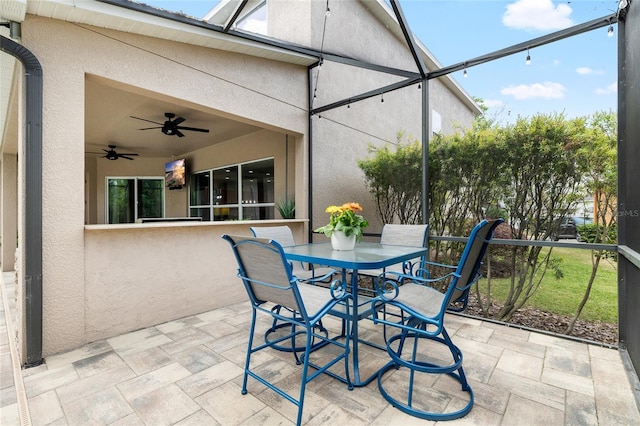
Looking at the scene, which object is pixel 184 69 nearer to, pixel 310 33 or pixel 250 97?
pixel 250 97

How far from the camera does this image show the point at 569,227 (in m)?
2.95

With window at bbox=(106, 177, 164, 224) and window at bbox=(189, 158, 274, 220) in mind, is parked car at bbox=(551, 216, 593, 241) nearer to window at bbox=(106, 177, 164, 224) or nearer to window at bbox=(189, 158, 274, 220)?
window at bbox=(189, 158, 274, 220)

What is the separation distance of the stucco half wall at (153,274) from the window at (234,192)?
1784 millimetres

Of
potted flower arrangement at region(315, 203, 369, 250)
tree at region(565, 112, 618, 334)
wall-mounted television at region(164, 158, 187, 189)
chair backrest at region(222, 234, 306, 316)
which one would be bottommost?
chair backrest at region(222, 234, 306, 316)

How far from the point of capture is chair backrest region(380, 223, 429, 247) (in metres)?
3.12

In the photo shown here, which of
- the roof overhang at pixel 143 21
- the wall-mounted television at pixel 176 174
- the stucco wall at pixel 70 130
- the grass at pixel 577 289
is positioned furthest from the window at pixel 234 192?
the grass at pixel 577 289

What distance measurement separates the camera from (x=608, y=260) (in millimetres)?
2742

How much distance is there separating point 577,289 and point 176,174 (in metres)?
8.12

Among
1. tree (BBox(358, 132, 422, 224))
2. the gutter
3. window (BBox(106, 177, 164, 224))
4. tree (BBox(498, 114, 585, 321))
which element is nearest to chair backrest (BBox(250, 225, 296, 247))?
A: the gutter

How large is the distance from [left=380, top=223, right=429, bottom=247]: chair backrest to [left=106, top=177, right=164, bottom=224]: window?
7672 mm

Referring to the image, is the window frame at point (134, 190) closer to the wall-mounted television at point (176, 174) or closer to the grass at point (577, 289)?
the wall-mounted television at point (176, 174)

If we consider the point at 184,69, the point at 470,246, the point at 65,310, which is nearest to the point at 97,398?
the point at 65,310

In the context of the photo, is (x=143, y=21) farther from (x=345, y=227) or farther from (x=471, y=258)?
(x=471, y=258)

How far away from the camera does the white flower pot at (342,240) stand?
2.55m
